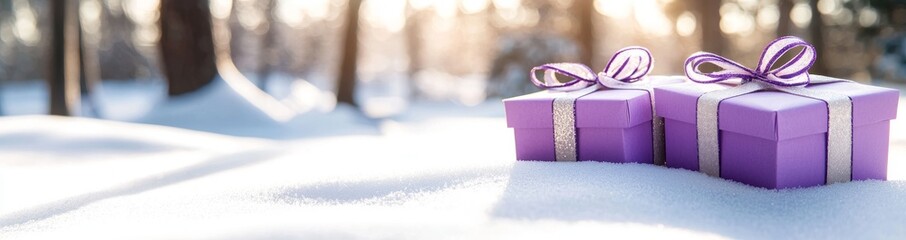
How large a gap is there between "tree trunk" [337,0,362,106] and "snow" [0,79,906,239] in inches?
279

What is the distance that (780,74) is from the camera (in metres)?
2.00

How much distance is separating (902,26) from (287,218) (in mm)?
15622

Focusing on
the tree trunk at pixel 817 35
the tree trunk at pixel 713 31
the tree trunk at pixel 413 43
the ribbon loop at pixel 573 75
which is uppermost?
the ribbon loop at pixel 573 75

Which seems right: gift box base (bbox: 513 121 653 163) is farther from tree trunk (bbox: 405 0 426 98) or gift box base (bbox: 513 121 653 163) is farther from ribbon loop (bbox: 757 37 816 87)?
tree trunk (bbox: 405 0 426 98)

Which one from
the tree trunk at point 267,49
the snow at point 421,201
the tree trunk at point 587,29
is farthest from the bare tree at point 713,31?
the tree trunk at point 267,49

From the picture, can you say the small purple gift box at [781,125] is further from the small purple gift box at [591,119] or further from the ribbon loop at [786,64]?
the small purple gift box at [591,119]

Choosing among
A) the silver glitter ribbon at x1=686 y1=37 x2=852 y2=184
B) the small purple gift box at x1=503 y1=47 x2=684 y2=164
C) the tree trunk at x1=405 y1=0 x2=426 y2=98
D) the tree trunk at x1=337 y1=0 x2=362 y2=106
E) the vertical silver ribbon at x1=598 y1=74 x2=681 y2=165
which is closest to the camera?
the silver glitter ribbon at x1=686 y1=37 x2=852 y2=184

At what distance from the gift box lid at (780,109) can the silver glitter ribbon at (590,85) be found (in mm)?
176

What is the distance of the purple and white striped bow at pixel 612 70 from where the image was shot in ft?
7.61

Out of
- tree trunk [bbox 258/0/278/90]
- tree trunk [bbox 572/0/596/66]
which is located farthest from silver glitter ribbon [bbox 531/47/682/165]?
tree trunk [bbox 258/0/278/90]

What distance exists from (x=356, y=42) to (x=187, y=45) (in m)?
3.88

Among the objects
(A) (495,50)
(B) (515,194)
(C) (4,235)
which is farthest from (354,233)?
(A) (495,50)

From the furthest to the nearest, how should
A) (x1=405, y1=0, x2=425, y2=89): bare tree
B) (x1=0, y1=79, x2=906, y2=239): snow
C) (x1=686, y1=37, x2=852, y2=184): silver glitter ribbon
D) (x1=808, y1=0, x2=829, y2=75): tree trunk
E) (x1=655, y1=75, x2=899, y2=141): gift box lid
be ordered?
(x1=405, y1=0, x2=425, y2=89): bare tree < (x1=808, y1=0, x2=829, y2=75): tree trunk < (x1=686, y1=37, x2=852, y2=184): silver glitter ribbon < (x1=655, y1=75, x2=899, y2=141): gift box lid < (x1=0, y1=79, x2=906, y2=239): snow

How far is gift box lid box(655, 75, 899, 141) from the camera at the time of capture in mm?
1711
